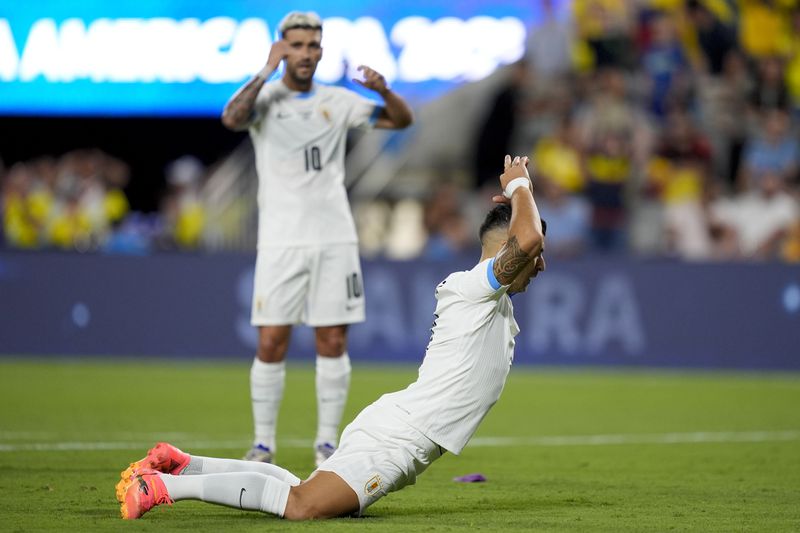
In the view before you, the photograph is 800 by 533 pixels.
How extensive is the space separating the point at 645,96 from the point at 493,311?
46.4 feet

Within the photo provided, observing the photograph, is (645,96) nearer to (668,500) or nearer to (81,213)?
(81,213)

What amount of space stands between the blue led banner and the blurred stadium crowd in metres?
1.36

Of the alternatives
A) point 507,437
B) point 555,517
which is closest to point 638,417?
point 507,437

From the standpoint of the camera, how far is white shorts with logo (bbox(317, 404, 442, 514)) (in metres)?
6.12

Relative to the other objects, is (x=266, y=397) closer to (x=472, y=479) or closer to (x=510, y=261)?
(x=472, y=479)

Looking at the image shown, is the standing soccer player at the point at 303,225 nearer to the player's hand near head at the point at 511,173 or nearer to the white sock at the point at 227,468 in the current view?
the white sock at the point at 227,468

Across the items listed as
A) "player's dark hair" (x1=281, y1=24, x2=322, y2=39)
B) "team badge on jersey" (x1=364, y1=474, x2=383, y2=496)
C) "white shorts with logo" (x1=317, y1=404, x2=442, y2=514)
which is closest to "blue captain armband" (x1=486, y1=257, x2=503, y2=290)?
"white shorts with logo" (x1=317, y1=404, x2=442, y2=514)

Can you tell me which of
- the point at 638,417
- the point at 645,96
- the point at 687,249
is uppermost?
the point at 645,96

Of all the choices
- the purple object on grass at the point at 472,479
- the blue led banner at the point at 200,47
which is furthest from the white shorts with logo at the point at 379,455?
the blue led banner at the point at 200,47

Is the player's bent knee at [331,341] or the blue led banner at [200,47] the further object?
the blue led banner at [200,47]

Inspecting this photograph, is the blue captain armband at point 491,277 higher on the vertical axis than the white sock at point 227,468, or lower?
higher

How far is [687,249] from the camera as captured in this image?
58.5ft

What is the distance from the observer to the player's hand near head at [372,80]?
8.44m

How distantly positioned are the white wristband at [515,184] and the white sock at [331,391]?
2651mm
